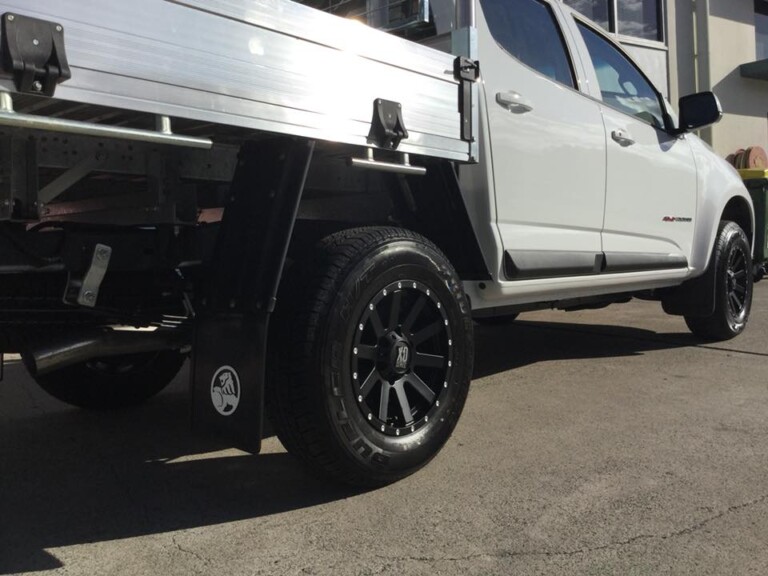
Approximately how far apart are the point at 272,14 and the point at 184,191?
0.80 m

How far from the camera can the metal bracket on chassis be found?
2.47 m

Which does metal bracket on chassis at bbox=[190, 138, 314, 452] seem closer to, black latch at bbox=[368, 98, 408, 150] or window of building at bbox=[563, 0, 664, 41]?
black latch at bbox=[368, 98, 408, 150]

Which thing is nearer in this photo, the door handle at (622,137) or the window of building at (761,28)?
the door handle at (622,137)

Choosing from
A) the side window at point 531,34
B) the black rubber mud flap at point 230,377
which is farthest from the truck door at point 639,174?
the black rubber mud flap at point 230,377

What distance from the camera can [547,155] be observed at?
3.77 m

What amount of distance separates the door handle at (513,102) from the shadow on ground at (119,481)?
1.98 metres

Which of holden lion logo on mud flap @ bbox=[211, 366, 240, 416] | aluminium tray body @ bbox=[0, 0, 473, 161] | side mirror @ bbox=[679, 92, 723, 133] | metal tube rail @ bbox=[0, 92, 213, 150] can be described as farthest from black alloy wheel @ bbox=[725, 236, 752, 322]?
metal tube rail @ bbox=[0, 92, 213, 150]

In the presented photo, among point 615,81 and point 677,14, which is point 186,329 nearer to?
point 615,81

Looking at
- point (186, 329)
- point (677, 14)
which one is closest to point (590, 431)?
point (186, 329)

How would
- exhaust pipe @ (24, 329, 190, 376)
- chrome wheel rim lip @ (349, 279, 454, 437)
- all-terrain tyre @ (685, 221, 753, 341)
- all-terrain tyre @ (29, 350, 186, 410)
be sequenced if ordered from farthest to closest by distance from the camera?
all-terrain tyre @ (685, 221, 753, 341), all-terrain tyre @ (29, 350, 186, 410), chrome wheel rim lip @ (349, 279, 454, 437), exhaust pipe @ (24, 329, 190, 376)

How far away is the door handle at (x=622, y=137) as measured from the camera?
441 cm

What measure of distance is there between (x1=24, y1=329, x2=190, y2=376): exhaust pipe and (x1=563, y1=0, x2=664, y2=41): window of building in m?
10.2

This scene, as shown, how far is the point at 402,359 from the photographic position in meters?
2.83

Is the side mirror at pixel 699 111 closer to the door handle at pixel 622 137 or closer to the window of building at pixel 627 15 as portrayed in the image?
the door handle at pixel 622 137
